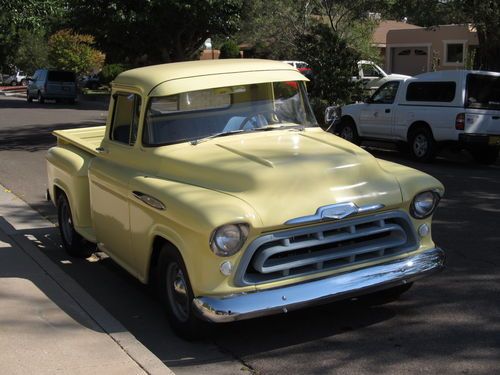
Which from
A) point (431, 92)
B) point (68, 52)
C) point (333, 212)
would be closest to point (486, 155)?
point (431, 92)

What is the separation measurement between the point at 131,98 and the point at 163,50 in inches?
654

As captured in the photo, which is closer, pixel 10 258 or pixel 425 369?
pixel 425 369

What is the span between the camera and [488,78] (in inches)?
483

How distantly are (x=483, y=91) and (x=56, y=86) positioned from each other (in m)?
26.4

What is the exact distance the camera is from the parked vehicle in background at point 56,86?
3400 cm

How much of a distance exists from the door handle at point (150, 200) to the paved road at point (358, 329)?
994mm

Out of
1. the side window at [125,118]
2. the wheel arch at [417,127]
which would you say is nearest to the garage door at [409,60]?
the wheel arch at [417,127]

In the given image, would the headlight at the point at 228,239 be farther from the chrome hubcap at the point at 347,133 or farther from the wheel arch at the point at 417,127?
the chrome hubcap at the point at 347,133

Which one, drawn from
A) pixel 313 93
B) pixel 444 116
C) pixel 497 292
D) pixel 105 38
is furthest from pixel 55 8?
pixel 497 292

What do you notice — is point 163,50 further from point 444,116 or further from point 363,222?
point 363,222

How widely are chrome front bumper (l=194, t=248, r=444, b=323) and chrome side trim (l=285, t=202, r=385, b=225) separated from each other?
1.33 feet

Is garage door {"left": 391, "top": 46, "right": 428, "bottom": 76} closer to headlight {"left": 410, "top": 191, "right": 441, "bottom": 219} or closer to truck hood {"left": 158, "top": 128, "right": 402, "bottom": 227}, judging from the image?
truck hood {"left": 158, "top": 128, "right": 402, "bottom": 227}

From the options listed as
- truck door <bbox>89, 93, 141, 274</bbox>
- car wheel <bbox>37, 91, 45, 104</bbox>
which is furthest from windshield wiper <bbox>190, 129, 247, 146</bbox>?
car wheel <bbox>37, 91, 45, 104</bbox>

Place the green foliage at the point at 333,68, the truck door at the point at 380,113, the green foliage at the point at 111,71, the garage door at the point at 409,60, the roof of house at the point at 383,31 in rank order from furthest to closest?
the roof of house at the point at 383,31
the green foliage at the point at 111,71
the garage door at the point at 409,60
the green foliage at the point at 333,68
the truck door at the point at 380,113
